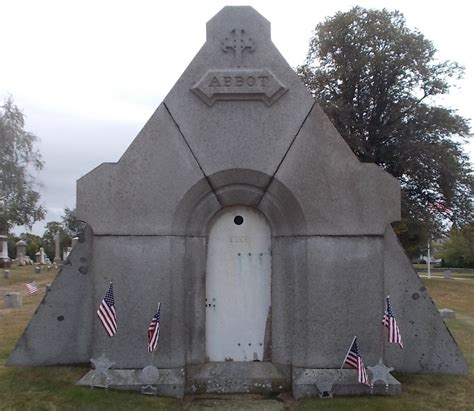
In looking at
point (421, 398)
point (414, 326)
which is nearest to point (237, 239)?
point (414, 326)

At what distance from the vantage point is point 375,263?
261 inches

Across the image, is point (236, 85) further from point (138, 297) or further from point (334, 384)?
point (334, 384)

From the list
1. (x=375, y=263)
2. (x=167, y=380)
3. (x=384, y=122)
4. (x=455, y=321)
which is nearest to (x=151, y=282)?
(x=167, y=380)

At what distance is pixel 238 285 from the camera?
705cm

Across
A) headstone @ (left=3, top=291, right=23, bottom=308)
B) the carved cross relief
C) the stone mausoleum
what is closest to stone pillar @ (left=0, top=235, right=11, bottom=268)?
headstone @ (left=3, top=291, right=23, bottom=308)

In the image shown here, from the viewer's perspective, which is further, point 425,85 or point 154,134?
point 425,85

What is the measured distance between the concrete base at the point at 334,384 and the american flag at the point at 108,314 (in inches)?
94.0

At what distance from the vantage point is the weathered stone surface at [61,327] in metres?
7.29

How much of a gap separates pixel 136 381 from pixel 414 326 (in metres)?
3.91

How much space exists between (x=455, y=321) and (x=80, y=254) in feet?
33.0

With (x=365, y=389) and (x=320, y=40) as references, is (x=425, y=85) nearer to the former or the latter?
(x=320, y=40)

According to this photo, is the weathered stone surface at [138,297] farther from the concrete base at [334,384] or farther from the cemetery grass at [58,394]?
the concrete base at [334,384]

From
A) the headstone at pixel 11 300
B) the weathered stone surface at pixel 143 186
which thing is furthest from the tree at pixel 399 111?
the weathered stone surface at pixel 143 186

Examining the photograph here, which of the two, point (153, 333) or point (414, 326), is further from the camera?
point (414, 326)
